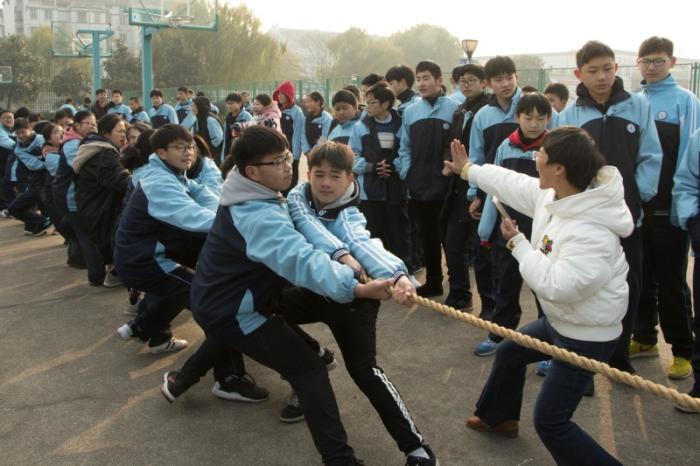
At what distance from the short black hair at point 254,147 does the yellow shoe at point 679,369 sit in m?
2.75

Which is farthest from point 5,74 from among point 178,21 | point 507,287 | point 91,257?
point 507,287

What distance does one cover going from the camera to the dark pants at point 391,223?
594 cm

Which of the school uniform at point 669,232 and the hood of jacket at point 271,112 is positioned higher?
the hood of jacket at point 271,112

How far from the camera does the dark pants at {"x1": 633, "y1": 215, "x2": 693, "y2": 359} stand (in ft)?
13.0

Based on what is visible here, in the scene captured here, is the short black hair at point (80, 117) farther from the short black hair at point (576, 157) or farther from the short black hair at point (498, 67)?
the short black hair at point (576, 157)

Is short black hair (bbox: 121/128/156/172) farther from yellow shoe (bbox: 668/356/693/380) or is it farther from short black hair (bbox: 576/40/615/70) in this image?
yellow shoe (bbox: 668/356/693/380)

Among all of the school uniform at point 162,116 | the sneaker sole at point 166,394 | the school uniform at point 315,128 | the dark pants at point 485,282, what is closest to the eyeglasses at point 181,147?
the sneaker sole at point 166,394

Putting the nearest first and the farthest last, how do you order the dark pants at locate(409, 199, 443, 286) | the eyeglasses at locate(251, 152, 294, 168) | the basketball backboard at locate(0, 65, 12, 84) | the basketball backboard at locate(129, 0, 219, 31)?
1. the eyeglasses at locate(251, 152, 294, 168)
2. the dark pants at locate(409, 199, 443, 286)
3. the basketball backboard at locate(129, 0, 219, 31)
4. the basketball backboard at locate(0, 65, 12, 84)

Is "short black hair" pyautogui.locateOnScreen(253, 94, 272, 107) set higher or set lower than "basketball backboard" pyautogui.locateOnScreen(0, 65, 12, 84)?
lower

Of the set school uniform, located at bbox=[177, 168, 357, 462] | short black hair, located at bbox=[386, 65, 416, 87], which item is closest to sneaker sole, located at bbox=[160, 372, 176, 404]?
school uniform, located at bbox=[177, 168, 357, 462]

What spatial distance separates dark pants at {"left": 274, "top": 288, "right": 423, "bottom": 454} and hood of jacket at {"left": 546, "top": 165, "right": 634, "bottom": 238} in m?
1.06

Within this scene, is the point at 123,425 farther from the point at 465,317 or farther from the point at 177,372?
the point at 465,317

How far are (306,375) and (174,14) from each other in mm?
22788

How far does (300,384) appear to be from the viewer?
289cm
